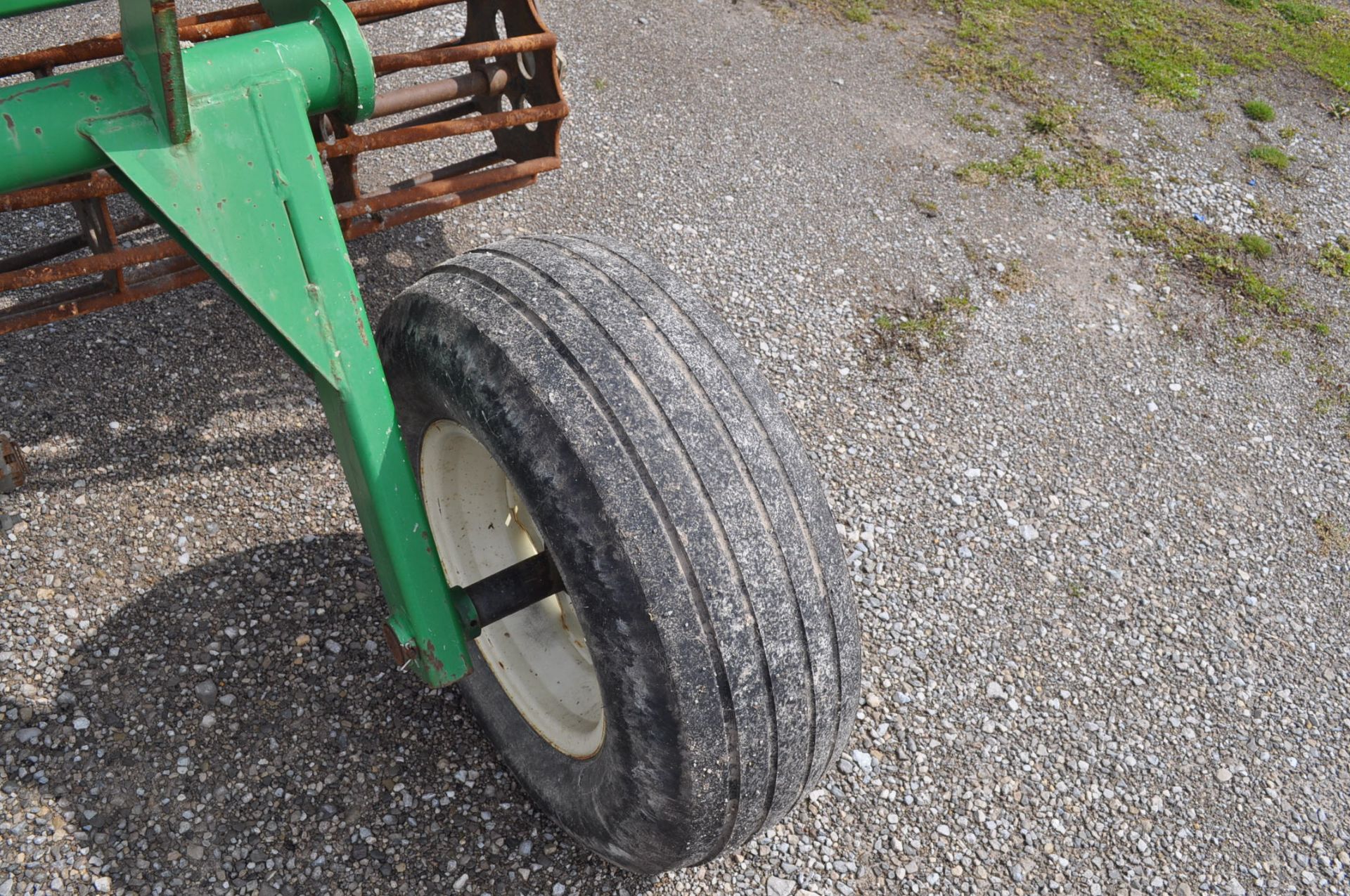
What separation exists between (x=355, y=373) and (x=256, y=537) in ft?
4.29

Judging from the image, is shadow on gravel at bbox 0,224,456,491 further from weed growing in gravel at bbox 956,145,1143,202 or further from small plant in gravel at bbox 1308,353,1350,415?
small plant in gravel at bbox 1308,353,1350,415

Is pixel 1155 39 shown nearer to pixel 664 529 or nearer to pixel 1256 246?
pixel 1256 246

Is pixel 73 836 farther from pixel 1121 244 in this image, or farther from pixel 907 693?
pixel 1121 244

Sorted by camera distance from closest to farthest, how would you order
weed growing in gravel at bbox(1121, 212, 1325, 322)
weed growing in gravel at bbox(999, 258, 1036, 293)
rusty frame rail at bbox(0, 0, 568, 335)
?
rusty frame rail at bbox(0, 0, 568, 335)
weed growing in gravel at bbox(999, 258, 1036, 293)
weed growing in gravel at bbox(1121, 212, 1325, 322)

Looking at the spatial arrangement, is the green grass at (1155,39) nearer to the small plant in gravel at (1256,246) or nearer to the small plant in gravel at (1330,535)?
the small plant in gravel at (1256,246)

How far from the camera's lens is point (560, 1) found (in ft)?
17.7

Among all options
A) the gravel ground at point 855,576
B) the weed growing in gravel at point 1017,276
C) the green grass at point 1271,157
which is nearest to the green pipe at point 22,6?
the gravel ground at point 855,576

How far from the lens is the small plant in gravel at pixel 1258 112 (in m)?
5.57

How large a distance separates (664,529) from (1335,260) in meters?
4.38

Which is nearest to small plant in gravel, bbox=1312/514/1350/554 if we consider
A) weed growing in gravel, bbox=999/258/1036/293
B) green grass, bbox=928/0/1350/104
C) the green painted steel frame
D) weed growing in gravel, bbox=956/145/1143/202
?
weed growing in gravel, bbox=999/258/1036/293

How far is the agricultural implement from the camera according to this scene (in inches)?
69.4

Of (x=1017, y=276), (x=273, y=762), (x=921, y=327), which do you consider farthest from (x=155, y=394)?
(x=1017, y=276)

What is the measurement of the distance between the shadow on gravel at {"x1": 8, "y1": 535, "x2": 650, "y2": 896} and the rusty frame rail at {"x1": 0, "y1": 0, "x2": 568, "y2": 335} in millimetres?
853

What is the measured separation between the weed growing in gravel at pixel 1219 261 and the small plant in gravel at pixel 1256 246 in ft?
0.06
